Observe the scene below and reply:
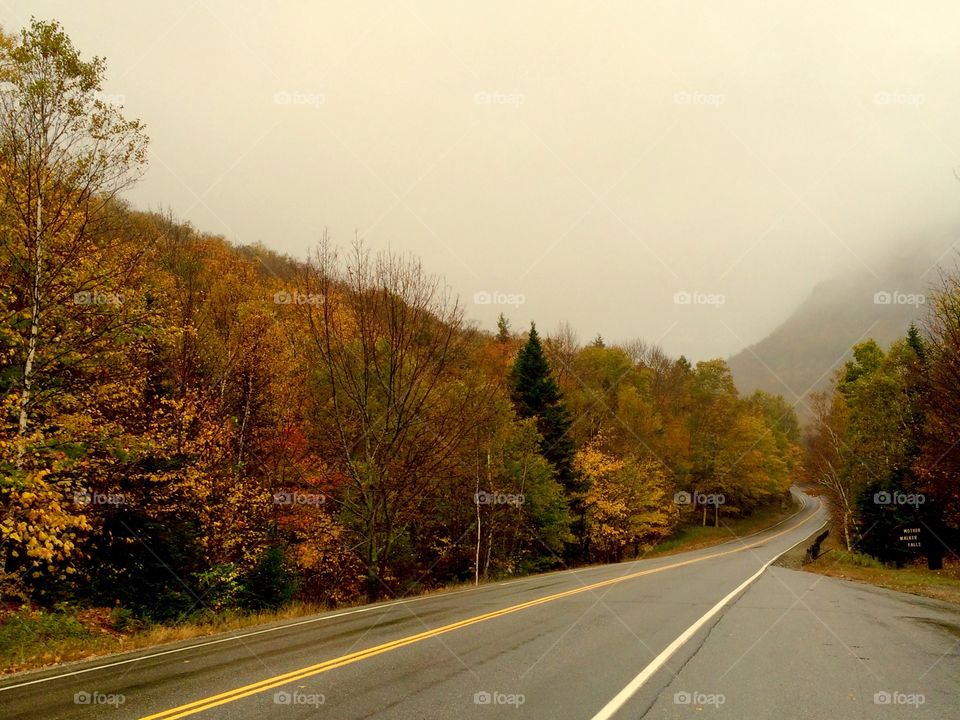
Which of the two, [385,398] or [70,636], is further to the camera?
[385,398]

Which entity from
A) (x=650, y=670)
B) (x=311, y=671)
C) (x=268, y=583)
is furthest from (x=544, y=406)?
(x=311, y=671)

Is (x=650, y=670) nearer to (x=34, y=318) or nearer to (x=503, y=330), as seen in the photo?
(x=34, y=318)

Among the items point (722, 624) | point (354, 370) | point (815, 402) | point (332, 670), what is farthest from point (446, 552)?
point (815, 402)

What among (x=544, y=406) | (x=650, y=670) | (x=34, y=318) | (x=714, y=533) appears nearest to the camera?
(x=650, y=670)

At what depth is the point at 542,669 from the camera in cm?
720

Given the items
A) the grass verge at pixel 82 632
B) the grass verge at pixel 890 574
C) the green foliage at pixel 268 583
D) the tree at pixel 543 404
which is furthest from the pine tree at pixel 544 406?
the grass verge at pixel 82 632

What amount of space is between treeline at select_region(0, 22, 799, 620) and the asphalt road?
3.68 m

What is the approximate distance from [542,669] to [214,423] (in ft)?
43.1

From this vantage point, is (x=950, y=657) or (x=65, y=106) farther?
(x=65, y=106)

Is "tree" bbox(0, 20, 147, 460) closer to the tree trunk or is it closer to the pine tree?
the tree trunk

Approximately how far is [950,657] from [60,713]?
10425mm

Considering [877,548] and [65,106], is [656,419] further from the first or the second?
[65,106]

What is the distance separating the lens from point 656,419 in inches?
2293

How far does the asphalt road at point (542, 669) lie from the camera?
5863 millimetres
